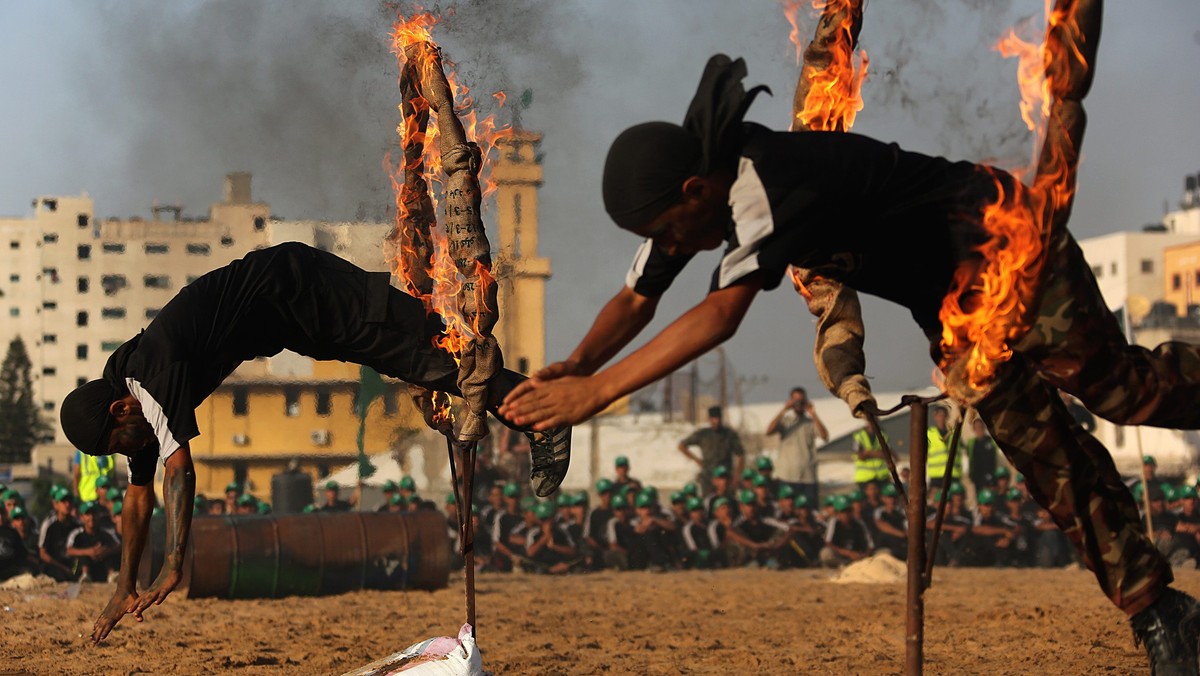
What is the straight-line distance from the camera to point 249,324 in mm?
5988

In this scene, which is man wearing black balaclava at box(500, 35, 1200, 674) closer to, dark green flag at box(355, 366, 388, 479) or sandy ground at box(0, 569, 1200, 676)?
sandy ground at box(0, 569, 1200, 676)

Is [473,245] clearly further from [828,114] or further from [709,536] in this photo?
[709,536]

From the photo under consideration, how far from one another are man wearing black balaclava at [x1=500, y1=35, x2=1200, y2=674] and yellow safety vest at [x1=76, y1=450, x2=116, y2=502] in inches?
537

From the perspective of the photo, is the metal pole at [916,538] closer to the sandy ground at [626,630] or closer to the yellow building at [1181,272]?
the sandy ground at [626,630]

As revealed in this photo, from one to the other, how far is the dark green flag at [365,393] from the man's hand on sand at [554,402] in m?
12.5

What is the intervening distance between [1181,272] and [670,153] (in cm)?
5199

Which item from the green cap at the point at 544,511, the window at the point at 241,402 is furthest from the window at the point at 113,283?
the green cap at the point at 544,511

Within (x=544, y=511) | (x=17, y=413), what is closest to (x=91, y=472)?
(x=544, y=511)

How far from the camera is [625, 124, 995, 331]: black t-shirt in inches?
151

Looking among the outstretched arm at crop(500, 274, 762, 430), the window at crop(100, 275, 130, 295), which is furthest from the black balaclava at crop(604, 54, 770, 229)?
the window at crop(100, 275, 130, 295)

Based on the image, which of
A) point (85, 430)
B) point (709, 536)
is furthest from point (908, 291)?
point (709, 536)

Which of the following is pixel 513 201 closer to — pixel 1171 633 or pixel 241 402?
pixel 1171 633

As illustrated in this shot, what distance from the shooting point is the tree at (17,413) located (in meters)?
52.4

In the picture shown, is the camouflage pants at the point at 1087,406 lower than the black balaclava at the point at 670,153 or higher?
lower
